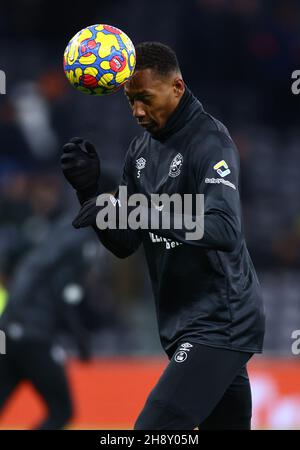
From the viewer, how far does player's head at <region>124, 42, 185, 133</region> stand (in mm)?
4633

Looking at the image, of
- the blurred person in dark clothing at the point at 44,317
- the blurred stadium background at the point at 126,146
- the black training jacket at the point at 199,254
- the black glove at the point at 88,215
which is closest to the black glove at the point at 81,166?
the black glove at the point at 88,215

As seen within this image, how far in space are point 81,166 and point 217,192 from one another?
25.3 inches

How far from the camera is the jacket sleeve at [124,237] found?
190 inches

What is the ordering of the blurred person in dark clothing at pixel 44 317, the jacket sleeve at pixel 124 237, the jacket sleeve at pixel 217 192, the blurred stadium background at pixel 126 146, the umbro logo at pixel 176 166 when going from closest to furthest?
1. the jacket sleeve at pixel 217 192
2. the umbro logo at pixel 176 166
3. the jacket sleeve at pixel 124 237
4. the blurred person in dark clothing at pixel 44 317
5. the blurred stadium background at pixel 126 146

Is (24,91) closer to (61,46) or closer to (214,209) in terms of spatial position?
(61,46)

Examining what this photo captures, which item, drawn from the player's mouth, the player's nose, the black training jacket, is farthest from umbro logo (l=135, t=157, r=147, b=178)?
the player's nose

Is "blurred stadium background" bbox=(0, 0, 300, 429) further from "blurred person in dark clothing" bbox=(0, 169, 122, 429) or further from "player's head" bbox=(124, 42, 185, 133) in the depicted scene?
"player's head" bbox=(124, 42, 185, 133)

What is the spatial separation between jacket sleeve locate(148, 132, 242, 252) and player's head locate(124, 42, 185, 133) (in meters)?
0.25

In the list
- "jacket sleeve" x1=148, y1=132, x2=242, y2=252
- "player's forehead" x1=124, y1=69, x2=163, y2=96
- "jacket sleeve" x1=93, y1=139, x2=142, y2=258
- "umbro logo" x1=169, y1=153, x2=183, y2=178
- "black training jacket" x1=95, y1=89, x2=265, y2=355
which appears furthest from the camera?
"jacket sleeve" x1=93, y1=139, x2=142, y2=258

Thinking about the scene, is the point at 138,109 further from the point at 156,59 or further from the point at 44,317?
the point at 44,317

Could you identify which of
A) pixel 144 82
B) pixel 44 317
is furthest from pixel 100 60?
pixel 44 317

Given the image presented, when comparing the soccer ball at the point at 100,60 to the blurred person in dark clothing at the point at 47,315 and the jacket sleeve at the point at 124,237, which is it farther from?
the blurred person in dark clothing at the point at 47,315

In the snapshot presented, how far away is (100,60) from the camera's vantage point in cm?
449
